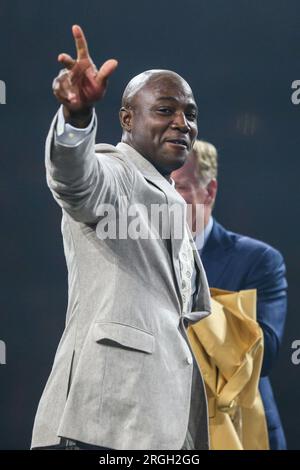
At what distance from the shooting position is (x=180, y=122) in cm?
191

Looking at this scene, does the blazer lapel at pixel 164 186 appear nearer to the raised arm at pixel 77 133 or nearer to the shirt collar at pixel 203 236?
the raised arm at pixel 77 133

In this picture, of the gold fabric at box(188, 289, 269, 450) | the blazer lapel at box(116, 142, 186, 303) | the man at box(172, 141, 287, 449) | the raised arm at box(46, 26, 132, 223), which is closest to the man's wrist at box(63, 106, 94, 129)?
the raised arm at box(46, 26, 132, 223)

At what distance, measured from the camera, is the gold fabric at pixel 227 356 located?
2549 millimetres

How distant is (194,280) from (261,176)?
57.6 inches

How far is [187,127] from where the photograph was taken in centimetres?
192

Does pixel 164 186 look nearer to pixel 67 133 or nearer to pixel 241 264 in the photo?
pixel 67 133

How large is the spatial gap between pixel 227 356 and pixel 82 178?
1.04m

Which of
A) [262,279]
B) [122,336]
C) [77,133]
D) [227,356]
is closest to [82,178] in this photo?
[77,133]

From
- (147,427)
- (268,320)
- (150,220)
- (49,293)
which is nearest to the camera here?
(147,427)

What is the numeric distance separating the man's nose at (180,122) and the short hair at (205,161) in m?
1.13

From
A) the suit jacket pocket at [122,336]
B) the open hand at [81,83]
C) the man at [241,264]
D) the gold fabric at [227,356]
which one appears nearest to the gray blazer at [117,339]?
Result: the suit jacket pocket at [122,336]
